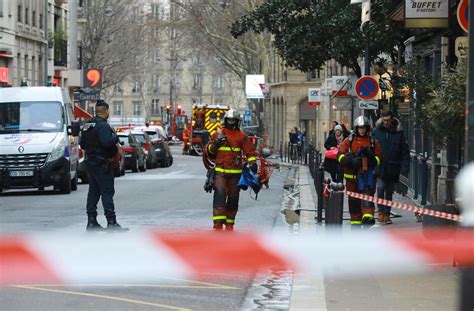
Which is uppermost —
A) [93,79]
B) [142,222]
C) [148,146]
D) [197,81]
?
[197,81]

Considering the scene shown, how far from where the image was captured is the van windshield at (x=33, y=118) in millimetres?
27625

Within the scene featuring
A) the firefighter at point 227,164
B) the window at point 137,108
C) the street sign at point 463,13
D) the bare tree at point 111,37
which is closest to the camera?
the street sign at point 463,13

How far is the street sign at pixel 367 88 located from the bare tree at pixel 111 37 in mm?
50191

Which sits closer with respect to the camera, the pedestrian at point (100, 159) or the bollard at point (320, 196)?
the pedestrian at point (100, 159)

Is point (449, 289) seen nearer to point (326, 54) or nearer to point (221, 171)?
point (221, 171)

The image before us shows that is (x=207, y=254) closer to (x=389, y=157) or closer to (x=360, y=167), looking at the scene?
(x=360, y=167)

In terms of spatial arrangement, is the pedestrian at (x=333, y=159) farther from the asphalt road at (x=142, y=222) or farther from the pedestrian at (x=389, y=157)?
the pedestrian at (x=389, y=157)

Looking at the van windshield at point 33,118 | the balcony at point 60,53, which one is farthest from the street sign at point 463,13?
the balcony at point 60,53

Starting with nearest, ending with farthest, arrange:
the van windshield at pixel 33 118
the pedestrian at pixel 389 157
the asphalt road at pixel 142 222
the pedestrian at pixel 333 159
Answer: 1. the asphalt road at pixel 142 222
2. the pedestrian at pixel 389 157
3. the pedestrian at pixel 333 159
4. the van windshield at pixel 33 118

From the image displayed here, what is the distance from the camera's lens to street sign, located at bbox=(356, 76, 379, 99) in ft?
93.0

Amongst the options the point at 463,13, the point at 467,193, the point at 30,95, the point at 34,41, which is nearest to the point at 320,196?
the point at 463,13

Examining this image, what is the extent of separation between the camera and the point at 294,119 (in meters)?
77.7

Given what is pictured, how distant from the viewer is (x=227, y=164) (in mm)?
15523

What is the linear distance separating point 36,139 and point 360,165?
1197 centimetres
